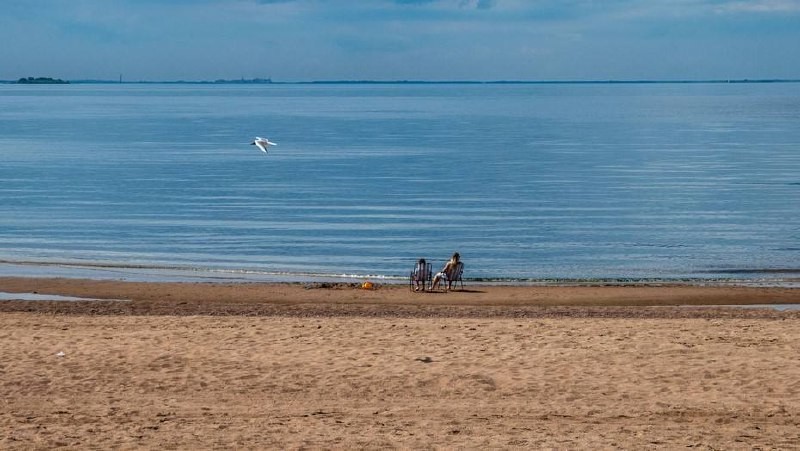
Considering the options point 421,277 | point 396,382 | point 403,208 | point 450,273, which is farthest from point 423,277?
point 403,208

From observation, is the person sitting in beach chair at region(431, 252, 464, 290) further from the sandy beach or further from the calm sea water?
the sandy beach

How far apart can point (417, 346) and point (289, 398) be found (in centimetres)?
332

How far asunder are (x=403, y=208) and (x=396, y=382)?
109 feet

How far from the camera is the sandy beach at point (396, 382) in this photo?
12.4 m

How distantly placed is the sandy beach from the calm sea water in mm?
11405

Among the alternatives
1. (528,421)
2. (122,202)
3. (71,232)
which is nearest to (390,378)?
(528,421)

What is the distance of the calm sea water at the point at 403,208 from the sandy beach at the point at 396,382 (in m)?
11.4

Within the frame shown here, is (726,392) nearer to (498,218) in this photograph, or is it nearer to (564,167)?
(498,218)

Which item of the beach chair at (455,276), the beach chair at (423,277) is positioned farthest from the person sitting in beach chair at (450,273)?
the beach chair at (423,277)

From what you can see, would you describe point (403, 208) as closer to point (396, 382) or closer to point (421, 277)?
point (421, 277)

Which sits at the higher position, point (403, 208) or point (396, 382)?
point (403, 208)

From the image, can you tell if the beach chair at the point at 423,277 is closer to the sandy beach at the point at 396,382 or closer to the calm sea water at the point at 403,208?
the calm sea water at the point at 403,208

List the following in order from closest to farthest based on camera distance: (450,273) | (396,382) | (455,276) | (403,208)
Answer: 1. (396,382)
2. (450,273)
3. (455,276)
4. (403,208)

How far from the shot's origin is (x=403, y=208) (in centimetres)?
4803
